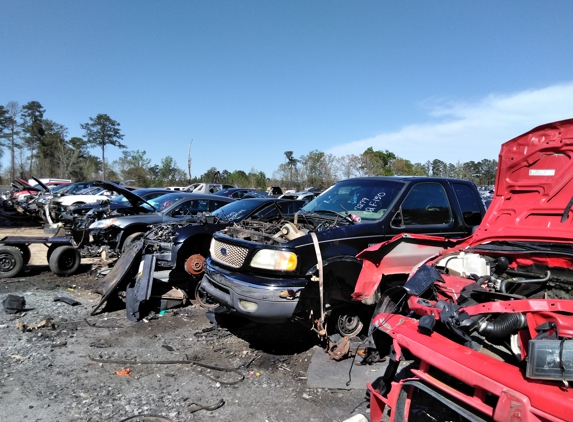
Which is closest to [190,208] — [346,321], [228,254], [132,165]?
[228,254]

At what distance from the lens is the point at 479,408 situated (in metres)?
2.00

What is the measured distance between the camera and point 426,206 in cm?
516

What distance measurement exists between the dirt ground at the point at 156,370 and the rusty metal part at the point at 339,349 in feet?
0.95

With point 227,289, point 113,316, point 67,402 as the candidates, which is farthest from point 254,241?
point 113,316

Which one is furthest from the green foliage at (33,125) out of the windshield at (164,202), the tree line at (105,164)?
the windshield at (164,202)

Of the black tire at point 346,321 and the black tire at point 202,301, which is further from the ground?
the black tire at point 346,321

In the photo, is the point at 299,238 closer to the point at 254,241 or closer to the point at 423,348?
the point at 254,241

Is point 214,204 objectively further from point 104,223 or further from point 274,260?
point 274,260

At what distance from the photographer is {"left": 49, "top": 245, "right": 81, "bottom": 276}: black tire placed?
7.86m

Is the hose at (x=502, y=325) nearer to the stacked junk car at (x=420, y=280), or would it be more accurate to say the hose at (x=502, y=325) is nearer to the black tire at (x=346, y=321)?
the stacked junk car at (x=420, y=280)

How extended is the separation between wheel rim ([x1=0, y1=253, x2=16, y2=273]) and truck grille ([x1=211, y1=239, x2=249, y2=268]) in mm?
5284

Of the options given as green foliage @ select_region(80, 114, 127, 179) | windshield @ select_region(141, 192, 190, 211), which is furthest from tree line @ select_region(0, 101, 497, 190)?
windshield @ select_region(141, 192, 190, 211)

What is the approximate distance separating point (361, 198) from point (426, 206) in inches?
33.7

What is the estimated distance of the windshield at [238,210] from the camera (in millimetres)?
7109
